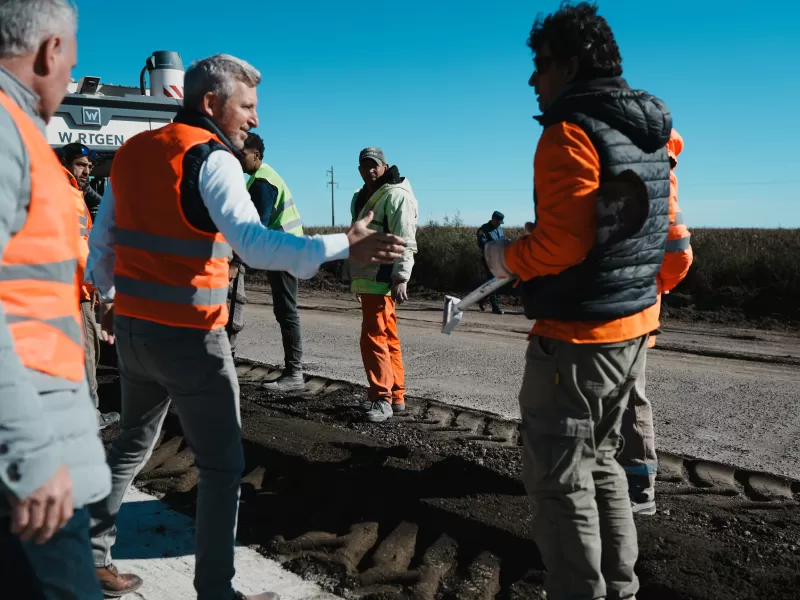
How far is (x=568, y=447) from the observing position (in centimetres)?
252

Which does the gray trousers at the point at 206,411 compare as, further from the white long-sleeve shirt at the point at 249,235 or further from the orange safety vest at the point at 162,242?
the white long-sleeve shirt at the point at 249,235

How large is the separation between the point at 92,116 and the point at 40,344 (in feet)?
19.7

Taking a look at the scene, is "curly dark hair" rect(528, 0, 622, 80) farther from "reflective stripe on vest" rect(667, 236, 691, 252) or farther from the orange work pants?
the orange work pants

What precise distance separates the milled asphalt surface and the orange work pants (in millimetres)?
1071

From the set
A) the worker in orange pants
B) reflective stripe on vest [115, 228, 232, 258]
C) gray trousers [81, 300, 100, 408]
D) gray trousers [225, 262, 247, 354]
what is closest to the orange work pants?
the worker in orange pants

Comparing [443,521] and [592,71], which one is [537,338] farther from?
[443,521]

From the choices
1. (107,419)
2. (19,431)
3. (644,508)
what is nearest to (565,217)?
(19,431)

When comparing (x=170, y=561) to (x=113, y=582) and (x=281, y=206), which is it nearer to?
(x=113, y=582)

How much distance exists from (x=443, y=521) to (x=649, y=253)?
1817 mm

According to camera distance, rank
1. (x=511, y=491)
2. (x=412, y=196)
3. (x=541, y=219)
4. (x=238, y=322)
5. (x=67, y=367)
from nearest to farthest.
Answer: (x=67, y=367), (x=541, y=219), (x=511, y=491), (x=412, y=196), (x=238, y=322)

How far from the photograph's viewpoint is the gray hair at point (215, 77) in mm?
2742

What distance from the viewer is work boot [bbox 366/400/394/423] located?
585 cm

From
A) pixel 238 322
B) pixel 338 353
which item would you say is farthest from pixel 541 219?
pixel 338 353

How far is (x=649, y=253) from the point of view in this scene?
265 cm
